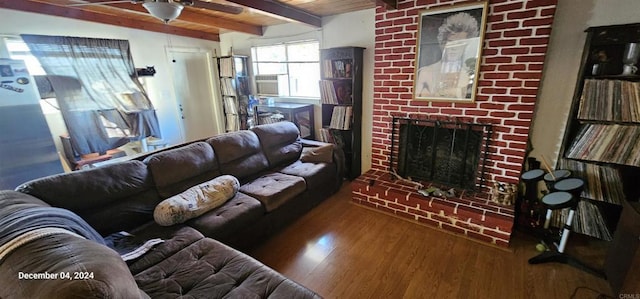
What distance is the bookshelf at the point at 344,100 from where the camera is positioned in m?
3.19

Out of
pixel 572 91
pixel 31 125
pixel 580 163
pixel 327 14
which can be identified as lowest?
pixel 580 163

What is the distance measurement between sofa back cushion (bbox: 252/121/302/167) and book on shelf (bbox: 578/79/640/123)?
8.68 ft

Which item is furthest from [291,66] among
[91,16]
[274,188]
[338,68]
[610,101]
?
[610,101]

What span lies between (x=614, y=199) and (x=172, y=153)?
350 centimetres

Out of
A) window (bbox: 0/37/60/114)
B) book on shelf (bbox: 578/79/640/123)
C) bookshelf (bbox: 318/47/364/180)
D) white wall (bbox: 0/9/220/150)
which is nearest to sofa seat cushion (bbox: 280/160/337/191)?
bookshelf (bbox: 318/47/364/180)

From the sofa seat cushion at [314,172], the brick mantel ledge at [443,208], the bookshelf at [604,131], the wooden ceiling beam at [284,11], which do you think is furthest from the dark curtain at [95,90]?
the bookshelf at [604,131]

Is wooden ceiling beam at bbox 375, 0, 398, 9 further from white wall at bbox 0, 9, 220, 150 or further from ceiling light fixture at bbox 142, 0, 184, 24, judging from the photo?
white wall at bbox 0, 9, 220, 150

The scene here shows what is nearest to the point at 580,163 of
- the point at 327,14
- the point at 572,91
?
the point at 572,91

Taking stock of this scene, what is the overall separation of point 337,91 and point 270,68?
62.2 inches

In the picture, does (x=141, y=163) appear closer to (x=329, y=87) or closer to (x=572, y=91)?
(x=329, y=87)

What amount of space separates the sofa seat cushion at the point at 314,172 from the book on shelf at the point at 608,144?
212 centimetres

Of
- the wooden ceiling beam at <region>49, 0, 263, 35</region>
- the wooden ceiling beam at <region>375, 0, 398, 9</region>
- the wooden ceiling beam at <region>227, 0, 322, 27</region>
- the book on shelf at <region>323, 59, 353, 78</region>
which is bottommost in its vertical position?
the book on shelf at <region>323, 59, 353, 78</region>

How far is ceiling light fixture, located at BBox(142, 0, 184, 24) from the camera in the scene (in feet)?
5.58

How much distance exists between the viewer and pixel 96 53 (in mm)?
3398
